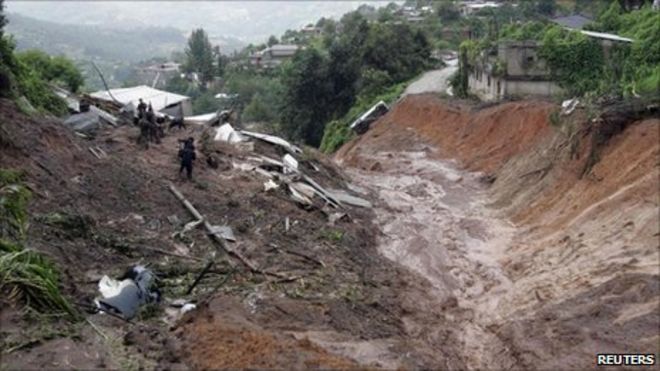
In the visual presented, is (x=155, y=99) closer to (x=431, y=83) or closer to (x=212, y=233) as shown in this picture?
(x=431, y=83)

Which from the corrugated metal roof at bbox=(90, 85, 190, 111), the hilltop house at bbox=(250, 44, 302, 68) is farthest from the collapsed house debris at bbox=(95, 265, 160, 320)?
the hilltop house at bbox=(250, 44, 302, 68)

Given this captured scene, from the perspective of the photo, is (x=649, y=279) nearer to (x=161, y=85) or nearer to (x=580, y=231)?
(x=580, y=231)

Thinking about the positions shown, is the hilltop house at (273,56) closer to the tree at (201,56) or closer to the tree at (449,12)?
the tree at (201,56)

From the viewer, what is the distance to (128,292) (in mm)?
10797

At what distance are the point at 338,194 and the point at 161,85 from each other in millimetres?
62433

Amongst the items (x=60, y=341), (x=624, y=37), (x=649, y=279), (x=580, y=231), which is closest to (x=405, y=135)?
(x=624, y=37)

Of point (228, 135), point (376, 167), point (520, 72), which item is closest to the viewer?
point (228, 135)

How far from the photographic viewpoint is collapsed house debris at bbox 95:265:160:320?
10484 mm

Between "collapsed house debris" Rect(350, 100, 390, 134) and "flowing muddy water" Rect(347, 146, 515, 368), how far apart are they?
9697 millimetres

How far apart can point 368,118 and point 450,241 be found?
71.1 ft

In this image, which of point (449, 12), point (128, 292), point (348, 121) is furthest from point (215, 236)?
point (449, 12)

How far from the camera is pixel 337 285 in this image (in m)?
13.0

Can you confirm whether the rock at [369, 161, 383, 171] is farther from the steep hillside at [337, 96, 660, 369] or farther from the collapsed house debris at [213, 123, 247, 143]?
the collapsed house debris at [213, 123, 247, 143]

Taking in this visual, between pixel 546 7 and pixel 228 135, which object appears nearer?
pixel 228 135
